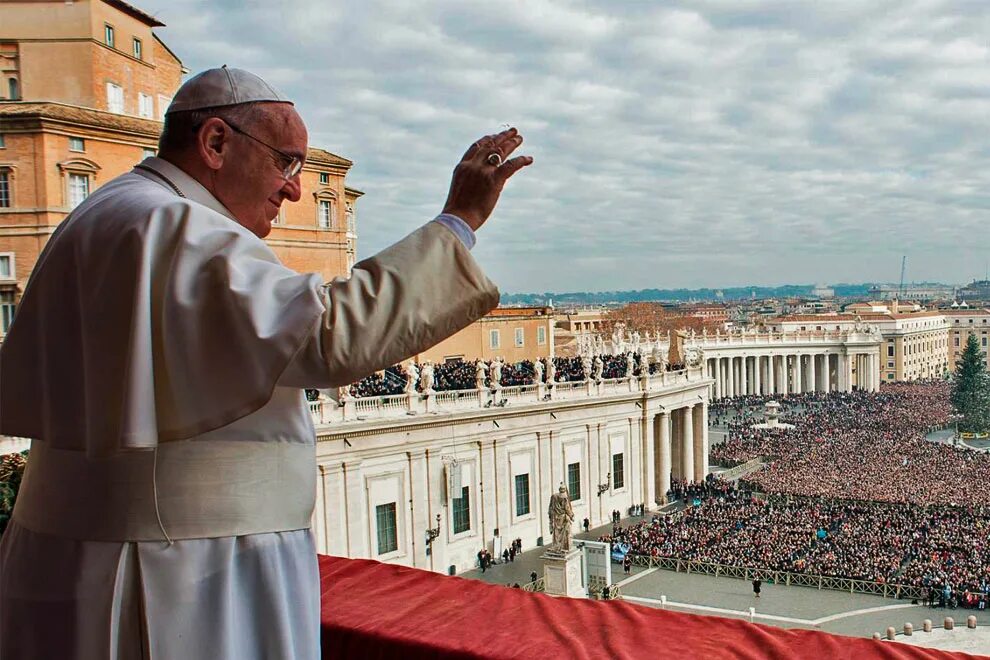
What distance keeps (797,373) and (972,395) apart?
86.8 feet

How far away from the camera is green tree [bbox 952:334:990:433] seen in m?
59.6

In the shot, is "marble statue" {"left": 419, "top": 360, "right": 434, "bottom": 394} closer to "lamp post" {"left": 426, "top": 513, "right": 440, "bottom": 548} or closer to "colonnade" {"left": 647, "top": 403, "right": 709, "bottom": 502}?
"lamp post" {"left": 426, "top": 513, "right": 440, "bottom": 548}

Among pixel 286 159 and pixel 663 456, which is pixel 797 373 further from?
pixel 286 159

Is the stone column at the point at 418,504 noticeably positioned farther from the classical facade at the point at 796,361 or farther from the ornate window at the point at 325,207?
the classical facade at the point at 796,361

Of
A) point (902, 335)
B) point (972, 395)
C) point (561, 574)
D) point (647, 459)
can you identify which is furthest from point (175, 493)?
point (902, 335)

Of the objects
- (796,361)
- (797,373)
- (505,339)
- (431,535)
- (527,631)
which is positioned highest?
(527,631)

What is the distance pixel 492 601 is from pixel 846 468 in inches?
1480

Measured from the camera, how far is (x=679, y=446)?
37.2 m

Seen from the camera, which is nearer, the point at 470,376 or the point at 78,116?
the point at 78,116

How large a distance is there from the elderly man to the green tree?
65.6 metres

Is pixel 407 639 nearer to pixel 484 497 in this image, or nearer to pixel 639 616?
pixel 639 616

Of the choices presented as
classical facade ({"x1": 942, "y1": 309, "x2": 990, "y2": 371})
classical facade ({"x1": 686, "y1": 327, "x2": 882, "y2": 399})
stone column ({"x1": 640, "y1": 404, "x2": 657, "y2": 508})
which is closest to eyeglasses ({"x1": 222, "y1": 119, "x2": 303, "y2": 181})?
stone column ({"x1": 640, "y1": 404, "x2": 657, "y2": 508})

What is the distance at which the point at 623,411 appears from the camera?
31812 millimetres

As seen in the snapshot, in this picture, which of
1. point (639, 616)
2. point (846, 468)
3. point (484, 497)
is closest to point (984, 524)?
point (846, 468)
